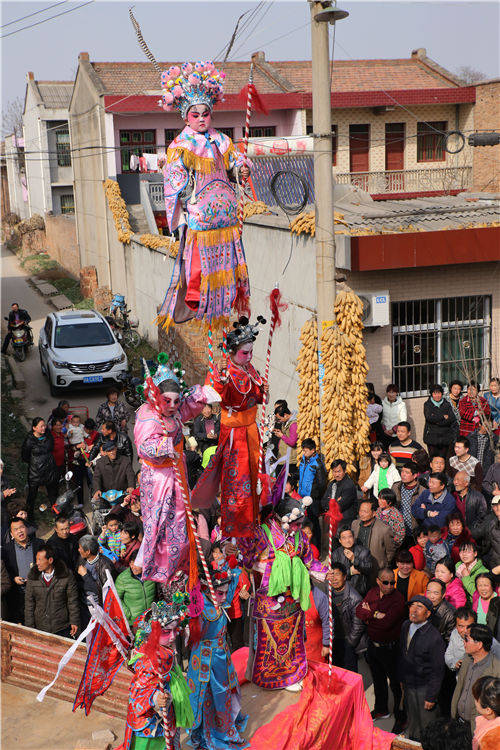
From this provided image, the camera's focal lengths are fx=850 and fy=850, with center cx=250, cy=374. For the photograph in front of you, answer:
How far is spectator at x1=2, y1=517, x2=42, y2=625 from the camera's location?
868 cm

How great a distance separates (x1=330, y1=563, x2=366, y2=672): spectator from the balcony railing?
22.5m

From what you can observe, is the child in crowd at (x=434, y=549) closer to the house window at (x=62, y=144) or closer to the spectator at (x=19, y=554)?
the spectator at (x=19, y=554)

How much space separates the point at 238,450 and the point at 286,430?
5373mm

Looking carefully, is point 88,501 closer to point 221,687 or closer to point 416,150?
point 221,687

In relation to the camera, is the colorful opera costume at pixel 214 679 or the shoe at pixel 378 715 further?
the shoe at pixel 378 715

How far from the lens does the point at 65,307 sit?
2688cm

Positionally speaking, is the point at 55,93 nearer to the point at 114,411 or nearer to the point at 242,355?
the point at 114,411

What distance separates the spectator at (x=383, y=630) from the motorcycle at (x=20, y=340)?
1425 cm

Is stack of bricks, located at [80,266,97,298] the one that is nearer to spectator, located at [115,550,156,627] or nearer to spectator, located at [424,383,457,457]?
spectator, located at [424,383,457,457]

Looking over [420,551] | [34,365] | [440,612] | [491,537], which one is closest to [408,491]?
[420,551]

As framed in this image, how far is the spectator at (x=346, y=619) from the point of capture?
25.2ft

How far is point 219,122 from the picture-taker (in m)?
27.6

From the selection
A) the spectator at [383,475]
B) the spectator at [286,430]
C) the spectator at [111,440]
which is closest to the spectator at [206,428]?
the spectator at [286,430]

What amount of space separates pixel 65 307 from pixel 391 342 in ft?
52.9
